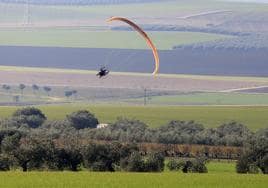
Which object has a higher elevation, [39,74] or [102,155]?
[39,74]

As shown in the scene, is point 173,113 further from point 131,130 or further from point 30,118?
point 131,130

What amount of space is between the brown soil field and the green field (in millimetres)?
21922

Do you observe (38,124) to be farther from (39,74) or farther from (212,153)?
(39,74)

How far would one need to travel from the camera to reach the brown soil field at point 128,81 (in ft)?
445

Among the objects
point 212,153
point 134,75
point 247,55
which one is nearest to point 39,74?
point 134,75

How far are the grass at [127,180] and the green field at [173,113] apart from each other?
40667mm

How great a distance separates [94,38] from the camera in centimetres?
18212

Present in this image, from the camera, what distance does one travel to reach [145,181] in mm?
46188

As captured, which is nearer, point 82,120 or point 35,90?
point 82,120

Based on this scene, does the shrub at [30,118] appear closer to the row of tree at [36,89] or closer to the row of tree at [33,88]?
the row of tree at [36,89]

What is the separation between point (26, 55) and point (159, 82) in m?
32.2

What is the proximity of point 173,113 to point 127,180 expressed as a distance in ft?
184

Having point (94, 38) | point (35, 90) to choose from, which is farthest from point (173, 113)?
point (94, 38)

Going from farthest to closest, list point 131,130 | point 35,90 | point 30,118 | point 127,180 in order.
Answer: point 35,90 < point 30,118 < point 131,130 < point 127,180
